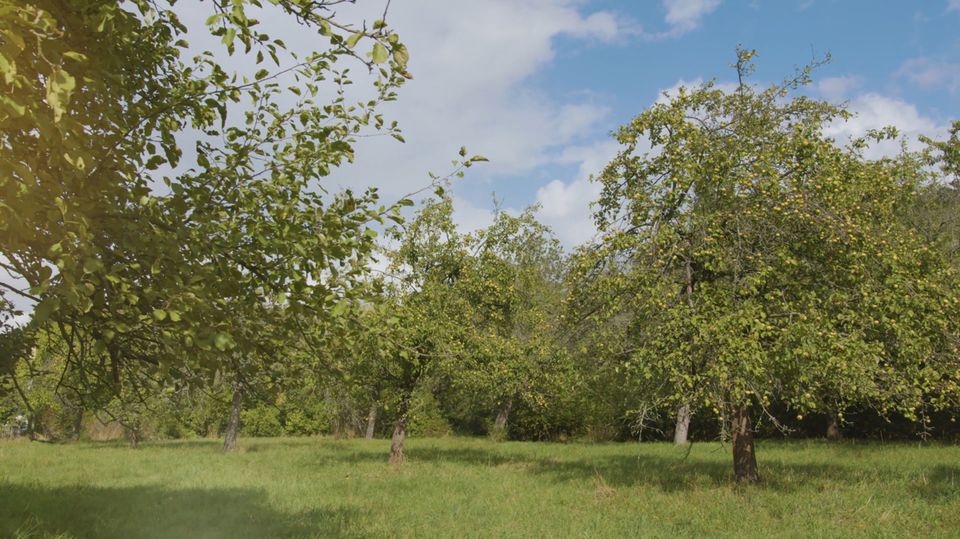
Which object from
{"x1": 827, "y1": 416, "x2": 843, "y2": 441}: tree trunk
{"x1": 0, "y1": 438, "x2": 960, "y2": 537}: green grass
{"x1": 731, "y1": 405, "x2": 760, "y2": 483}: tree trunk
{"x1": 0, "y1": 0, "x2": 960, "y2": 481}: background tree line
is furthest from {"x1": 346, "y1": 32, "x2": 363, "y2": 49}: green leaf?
{"x1": 827, "y1": 416, "x2": 843, "y2": 441}: tree trunk

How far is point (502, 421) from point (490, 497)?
24.3m

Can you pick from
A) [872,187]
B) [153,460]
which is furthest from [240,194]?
[153,460]

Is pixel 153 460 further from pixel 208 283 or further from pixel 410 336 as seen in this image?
pixel 208 283

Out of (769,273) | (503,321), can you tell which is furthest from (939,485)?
(503,321)

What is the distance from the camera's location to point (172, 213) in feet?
16.4

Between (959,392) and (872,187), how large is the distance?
13.9 ft

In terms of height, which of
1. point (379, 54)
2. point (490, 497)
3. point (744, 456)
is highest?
point (379, 54)

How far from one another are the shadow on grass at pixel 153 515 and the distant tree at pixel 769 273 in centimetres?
675

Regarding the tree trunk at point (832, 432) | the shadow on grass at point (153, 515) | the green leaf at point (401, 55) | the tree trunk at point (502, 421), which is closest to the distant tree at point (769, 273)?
the shadow on grass at point (153, 515)

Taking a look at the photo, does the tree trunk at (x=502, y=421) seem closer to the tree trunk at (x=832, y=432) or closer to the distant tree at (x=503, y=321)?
the distant tree at (x=503, y=321)

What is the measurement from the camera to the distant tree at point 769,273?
11.2m

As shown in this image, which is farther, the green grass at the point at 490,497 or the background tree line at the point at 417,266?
the green grass at the point at 490,497

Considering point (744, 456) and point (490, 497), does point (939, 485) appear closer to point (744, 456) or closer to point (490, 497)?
point (744, 456)

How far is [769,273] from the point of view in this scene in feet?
40.0
